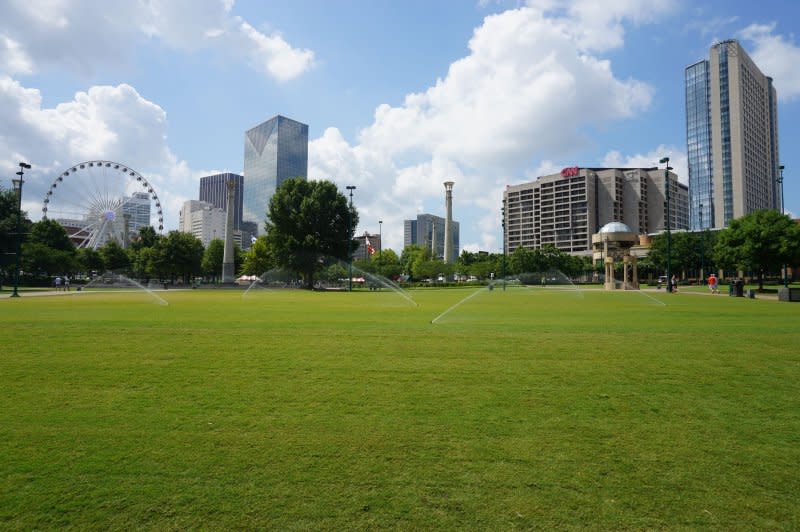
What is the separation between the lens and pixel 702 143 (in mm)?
178875

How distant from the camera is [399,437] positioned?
19.8 ft

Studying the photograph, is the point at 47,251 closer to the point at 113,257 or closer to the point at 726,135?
the point at 113,257

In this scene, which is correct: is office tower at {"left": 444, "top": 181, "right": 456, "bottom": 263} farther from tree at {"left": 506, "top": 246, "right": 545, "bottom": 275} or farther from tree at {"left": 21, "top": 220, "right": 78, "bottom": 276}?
tree at {"left": 21, "top": 220, "right": 78, "bottom": 276}

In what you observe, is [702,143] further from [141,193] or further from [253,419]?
[253,419]

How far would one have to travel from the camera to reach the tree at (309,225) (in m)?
75.4

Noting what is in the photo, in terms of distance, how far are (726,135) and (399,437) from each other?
20887cm

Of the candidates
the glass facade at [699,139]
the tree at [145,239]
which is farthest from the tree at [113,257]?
the glass facade at [699,139]

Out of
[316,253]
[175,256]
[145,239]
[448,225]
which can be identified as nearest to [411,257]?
[448,225]

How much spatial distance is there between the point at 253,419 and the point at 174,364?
436cm

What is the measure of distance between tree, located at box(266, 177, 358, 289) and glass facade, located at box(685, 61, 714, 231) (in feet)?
500

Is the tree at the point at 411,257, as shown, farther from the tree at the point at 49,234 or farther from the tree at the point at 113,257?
the tree at the point at 49,234

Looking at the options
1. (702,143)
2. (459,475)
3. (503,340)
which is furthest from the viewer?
(702,143)

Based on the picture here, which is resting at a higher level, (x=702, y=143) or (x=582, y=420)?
(x=702, y=143)

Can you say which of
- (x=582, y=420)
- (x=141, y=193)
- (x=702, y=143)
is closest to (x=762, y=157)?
(x=702, y=143)
